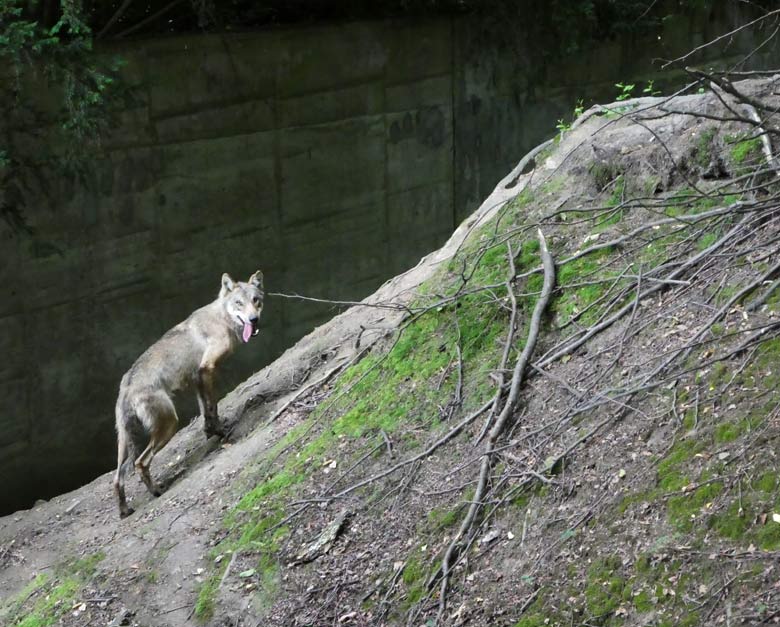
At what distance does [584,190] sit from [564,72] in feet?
33.7

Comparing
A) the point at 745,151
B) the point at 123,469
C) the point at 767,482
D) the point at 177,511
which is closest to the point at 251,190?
the point at 123,469

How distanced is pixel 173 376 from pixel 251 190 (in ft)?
18.2

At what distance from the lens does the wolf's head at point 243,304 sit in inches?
361

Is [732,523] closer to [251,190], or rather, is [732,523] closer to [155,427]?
[155,427]

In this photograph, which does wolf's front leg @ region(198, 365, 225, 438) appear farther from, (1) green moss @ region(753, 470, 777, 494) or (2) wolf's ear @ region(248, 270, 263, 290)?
(1) green moss @ region(753, 470, 777, 494)

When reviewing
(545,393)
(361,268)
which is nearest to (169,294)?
(361,268)

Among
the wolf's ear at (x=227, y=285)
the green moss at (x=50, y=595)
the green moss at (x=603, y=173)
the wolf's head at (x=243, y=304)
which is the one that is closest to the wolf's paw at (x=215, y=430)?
the wolf's head at (x=243, y=304)

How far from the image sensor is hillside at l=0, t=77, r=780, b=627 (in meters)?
5.09

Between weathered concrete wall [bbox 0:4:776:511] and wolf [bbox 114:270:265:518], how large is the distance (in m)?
3.54

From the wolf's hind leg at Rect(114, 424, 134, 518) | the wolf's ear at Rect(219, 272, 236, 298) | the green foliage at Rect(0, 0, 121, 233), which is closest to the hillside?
the wolf's hind leg at Rect(114, 424, 134, 518)

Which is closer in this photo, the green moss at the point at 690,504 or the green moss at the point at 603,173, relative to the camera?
the green moss at the point at 690,504

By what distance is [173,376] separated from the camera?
8.96 meters

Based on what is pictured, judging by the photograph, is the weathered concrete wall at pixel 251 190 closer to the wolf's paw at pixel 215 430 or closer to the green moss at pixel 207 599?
the wolf's paw at pixel 215 430

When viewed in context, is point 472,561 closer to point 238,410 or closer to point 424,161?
point 238,410
